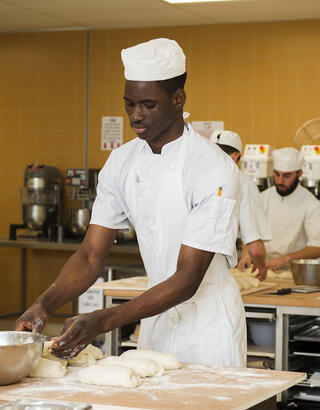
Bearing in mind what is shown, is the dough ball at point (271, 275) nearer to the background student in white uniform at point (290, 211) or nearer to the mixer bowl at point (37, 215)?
the background student in white uniform at point (290, 211)

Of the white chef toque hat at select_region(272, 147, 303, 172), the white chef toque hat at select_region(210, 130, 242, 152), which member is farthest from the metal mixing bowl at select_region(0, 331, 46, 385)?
the white chef toque hat at select_region(272, 147, 303, 172)

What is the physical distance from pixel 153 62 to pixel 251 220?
2.09 meters

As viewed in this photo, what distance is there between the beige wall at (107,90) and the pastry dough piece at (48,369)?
486 cm

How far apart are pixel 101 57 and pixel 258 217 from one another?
11.1 ft

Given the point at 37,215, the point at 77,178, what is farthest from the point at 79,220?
the point at 77,178

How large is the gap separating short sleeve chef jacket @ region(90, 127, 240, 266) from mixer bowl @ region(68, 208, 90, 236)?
3.88 m

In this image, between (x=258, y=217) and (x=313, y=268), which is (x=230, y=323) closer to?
(x=313, y=268)

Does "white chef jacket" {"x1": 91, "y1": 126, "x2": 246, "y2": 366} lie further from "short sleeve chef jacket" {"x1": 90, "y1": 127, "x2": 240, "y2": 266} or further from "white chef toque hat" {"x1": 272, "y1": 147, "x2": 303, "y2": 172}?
"white chef toque hat" {"x1": 272, "y1": 147, "x2": 303, "y2": 172}

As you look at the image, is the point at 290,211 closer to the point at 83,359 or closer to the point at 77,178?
the point at 77,178

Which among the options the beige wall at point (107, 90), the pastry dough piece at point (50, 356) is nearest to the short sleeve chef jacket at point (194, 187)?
the pastry dough piece at point (50, 356)

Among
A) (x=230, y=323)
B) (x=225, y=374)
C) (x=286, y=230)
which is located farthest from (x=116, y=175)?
(x=286, y=230)

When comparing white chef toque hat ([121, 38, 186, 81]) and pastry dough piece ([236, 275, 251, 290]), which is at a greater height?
white chef toque hat ([121, 38, 186, 81])

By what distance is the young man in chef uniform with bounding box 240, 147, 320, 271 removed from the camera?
5023 mm

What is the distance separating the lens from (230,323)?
2275mm
